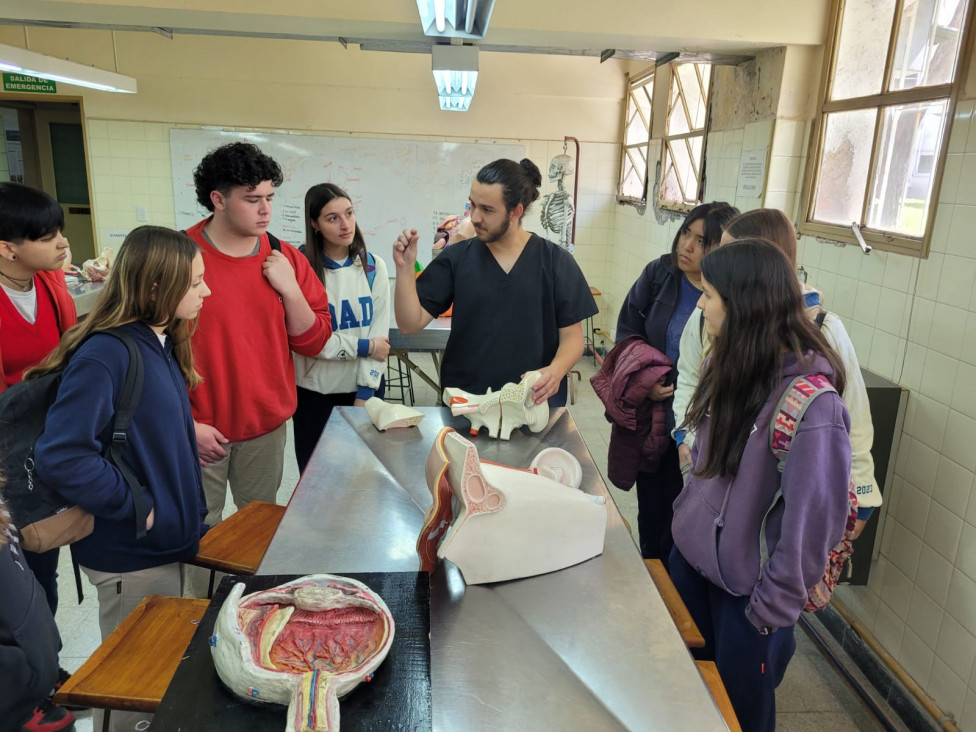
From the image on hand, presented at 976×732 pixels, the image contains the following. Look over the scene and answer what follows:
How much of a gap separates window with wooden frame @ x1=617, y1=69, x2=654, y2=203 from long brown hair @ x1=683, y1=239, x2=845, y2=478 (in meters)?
4.66

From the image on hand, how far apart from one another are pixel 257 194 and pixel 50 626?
1368mm

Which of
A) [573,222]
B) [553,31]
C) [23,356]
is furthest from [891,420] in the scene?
[573,222]

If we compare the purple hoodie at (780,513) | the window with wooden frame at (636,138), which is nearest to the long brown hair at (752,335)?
the purple hoodie at (780,513)

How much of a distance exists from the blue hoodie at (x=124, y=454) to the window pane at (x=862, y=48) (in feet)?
9.71

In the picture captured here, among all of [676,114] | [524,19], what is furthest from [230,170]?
[676,114]

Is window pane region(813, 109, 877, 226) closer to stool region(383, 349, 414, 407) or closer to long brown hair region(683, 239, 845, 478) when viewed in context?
long brown hair region(683, 239, 845, 478)

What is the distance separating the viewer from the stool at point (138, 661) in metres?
1.21

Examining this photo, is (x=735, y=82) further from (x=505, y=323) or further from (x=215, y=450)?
(x=215, y=450)

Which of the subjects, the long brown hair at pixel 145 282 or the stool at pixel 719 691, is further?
the long brown hair at pixel 145 282

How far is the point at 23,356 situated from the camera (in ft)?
7.09

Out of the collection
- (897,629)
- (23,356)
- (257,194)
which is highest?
(257,194)

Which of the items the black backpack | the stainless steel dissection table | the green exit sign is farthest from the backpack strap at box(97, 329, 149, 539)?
the green exit sign

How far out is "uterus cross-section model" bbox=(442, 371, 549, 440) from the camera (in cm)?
193

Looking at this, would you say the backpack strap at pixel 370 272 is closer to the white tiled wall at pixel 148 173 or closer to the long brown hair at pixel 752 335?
the long brown hair at pixel 752 335
